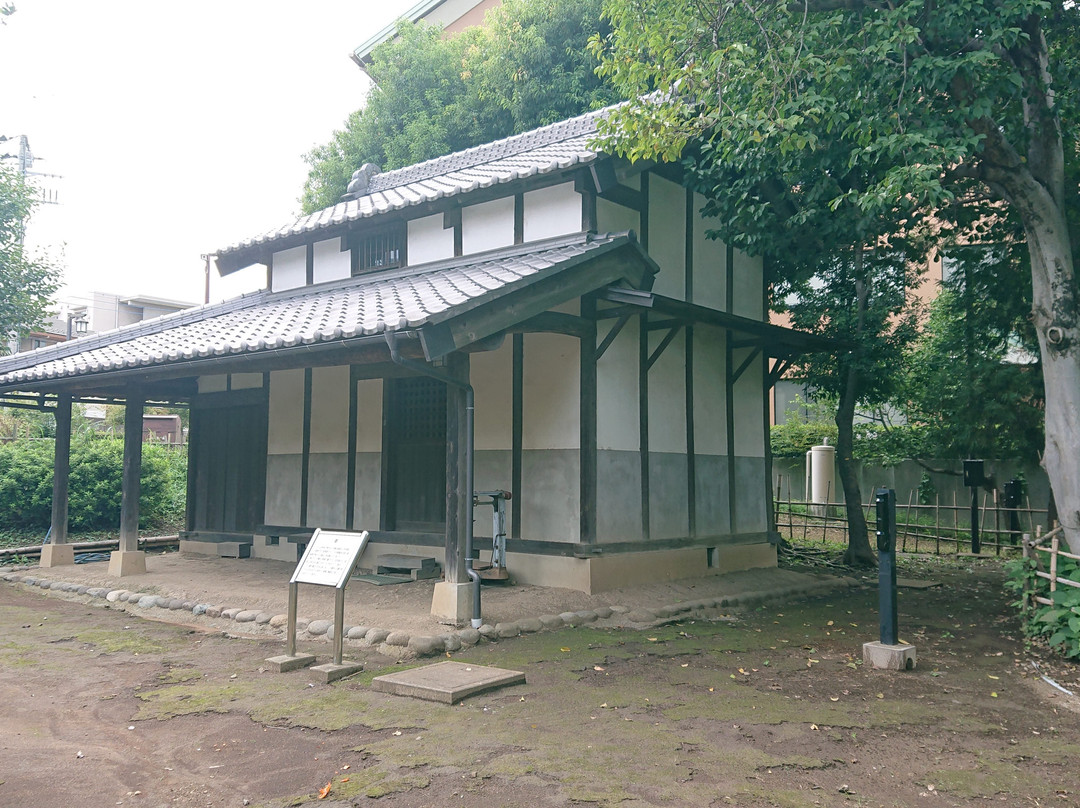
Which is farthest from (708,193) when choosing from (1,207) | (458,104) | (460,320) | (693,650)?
(1,207)

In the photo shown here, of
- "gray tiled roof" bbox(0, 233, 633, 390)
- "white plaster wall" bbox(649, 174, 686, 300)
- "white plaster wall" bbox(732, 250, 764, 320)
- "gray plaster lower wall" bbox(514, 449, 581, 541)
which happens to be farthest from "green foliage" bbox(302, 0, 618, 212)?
"gray plaster lower wall" bbox(514, 449, 581, 541)

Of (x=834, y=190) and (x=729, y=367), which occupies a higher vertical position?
(x=834, y=190)

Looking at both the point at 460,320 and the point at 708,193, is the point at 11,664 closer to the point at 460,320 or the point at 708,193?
the point at 460,320

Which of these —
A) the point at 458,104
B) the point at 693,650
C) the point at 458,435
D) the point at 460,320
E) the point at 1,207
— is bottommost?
the point at 693,650

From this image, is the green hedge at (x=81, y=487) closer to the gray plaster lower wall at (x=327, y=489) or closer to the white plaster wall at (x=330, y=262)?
the gray plaster lower wall at (x=327, y=489)

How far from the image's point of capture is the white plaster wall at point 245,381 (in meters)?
13.3

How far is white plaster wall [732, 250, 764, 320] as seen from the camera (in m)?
12.9

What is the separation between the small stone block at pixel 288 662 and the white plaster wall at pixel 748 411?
25.1 ft

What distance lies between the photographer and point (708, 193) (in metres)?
11.6

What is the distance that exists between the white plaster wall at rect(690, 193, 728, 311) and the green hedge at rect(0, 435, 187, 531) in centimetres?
1215

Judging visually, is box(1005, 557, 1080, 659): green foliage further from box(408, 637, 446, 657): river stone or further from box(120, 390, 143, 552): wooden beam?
box(120, 390, 143, 552): wooden beam

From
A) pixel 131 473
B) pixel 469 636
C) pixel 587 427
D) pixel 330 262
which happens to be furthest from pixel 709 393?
pixel 131 473

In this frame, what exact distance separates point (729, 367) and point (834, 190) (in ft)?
11.0

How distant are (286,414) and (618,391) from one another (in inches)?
216
